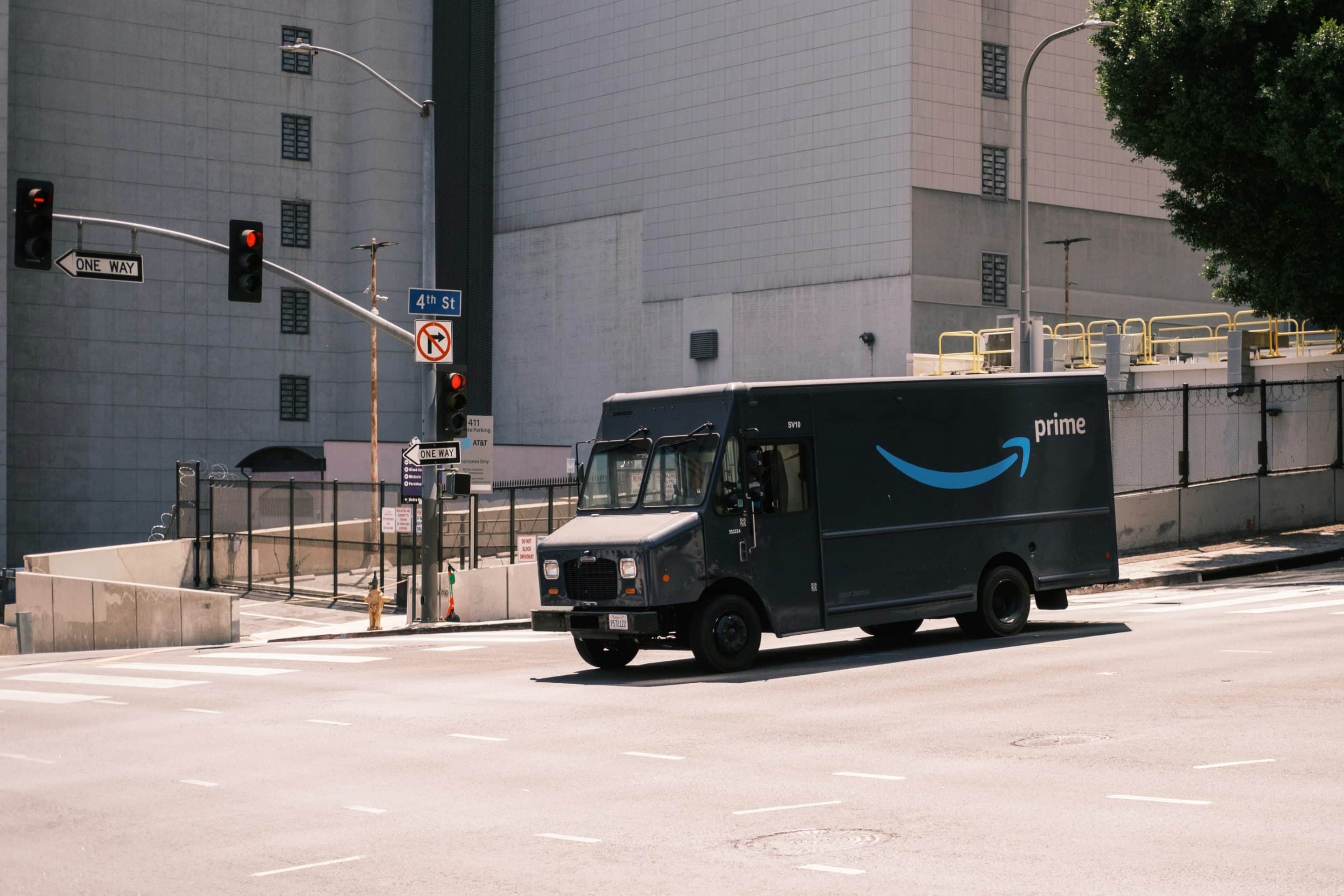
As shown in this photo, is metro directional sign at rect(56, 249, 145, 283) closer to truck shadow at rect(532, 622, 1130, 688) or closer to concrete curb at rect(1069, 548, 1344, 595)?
truck shadow at rect(532, 622, 1130, 688)

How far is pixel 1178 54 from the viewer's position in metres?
32.8

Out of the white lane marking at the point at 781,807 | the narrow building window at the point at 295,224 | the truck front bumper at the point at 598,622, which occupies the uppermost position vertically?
the narrow building window at the point at 295,224

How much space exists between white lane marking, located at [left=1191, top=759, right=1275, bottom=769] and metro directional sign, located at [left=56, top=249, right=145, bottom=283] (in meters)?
16.3

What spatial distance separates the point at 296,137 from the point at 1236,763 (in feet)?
204

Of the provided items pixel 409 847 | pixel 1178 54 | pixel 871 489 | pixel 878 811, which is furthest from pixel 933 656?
pixel 1178 54

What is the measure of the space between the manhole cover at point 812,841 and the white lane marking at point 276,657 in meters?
12.9

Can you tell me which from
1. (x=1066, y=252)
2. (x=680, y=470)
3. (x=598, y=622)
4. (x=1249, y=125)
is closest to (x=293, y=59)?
(x=1066, y=252)

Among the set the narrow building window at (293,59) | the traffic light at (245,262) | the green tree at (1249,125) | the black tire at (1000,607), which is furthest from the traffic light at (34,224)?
the narrow building window at (293,59)

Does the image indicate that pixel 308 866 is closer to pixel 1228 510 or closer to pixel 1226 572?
pixel 1226 572

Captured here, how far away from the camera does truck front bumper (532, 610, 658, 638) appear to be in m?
17.2

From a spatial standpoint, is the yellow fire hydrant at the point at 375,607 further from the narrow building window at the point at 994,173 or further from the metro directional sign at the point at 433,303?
the narrow building window at the point at 994,173

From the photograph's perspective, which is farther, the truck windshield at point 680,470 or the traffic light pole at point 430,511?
the traffic light pole at point 430,511

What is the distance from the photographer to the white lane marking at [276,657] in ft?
71.6

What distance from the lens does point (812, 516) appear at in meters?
18.4
